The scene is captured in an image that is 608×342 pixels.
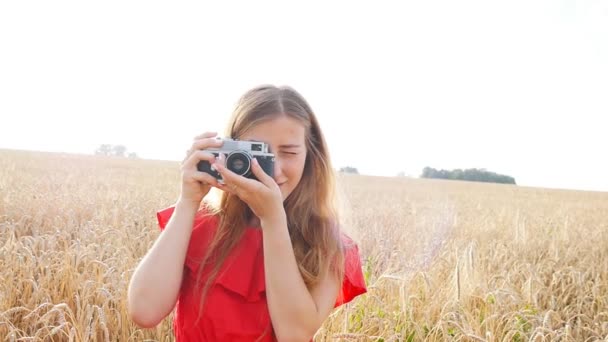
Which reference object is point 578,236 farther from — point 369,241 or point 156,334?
point 156,334

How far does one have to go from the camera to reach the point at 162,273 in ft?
4.85

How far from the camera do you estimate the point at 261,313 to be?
5.12 feet

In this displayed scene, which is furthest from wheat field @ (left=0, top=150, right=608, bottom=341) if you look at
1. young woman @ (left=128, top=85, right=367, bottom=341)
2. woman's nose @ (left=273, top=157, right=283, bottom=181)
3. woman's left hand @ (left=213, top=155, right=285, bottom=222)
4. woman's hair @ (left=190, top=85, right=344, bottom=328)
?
woman's left hand @ (left=213, top=155, right=285, bottom=222)

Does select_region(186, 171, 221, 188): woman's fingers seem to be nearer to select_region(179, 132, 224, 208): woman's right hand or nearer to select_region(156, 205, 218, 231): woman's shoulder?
select_region(179, 132, 224, 208): woman's right hand

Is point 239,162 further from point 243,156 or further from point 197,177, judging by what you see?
point 197,177

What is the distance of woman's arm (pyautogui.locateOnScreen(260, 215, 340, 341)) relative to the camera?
57.2 inches

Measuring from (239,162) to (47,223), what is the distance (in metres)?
3.93

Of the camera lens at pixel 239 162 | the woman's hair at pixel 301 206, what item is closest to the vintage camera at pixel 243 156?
the camera lens at pixel 239 162

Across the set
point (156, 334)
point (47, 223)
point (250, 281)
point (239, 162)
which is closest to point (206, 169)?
point (239, 162)

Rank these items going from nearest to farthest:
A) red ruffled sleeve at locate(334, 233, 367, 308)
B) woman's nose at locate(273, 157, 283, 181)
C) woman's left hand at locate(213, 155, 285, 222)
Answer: woman's left hand at locate(213, 155, 285, 222)
woman's nose at locate(273, 157, 283, 181)
red ruffled sleeve at locate(334, 233, 367, 308)

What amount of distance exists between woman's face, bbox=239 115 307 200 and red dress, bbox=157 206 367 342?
220 millimetres

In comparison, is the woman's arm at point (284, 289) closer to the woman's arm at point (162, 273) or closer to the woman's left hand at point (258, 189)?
the woman's left hand at point (258, 189)

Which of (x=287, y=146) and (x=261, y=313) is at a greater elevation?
(x=287, y=146)

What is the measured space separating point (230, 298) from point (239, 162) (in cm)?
43
